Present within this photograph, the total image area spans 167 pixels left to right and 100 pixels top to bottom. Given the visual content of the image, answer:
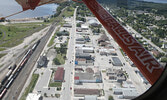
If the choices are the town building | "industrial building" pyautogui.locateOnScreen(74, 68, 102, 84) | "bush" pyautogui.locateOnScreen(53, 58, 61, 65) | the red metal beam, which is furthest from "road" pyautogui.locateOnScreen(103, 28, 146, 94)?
the red metal beam

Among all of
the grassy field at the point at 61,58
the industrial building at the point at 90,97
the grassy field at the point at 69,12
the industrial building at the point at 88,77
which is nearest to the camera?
the industrial building at the point at 90,97

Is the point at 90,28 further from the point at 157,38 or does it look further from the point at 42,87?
the point at 42,87

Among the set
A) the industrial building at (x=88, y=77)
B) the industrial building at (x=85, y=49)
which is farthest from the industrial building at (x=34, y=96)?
the industrial building at (x=85, y=49)

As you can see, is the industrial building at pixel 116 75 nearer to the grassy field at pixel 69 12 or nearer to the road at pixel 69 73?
the road at pixel 69 73

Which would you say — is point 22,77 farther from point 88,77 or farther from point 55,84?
point 88,77

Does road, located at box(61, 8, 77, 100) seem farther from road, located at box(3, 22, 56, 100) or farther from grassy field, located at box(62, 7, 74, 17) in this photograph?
grassy field, located at box(62, 7, 74, 17)

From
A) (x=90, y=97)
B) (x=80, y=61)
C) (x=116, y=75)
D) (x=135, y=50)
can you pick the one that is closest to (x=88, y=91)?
(x=90, y=97)

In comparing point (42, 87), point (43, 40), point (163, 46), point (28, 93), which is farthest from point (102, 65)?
point (163, 46)

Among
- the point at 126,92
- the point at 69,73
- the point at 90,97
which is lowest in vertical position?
the point at 126,92
